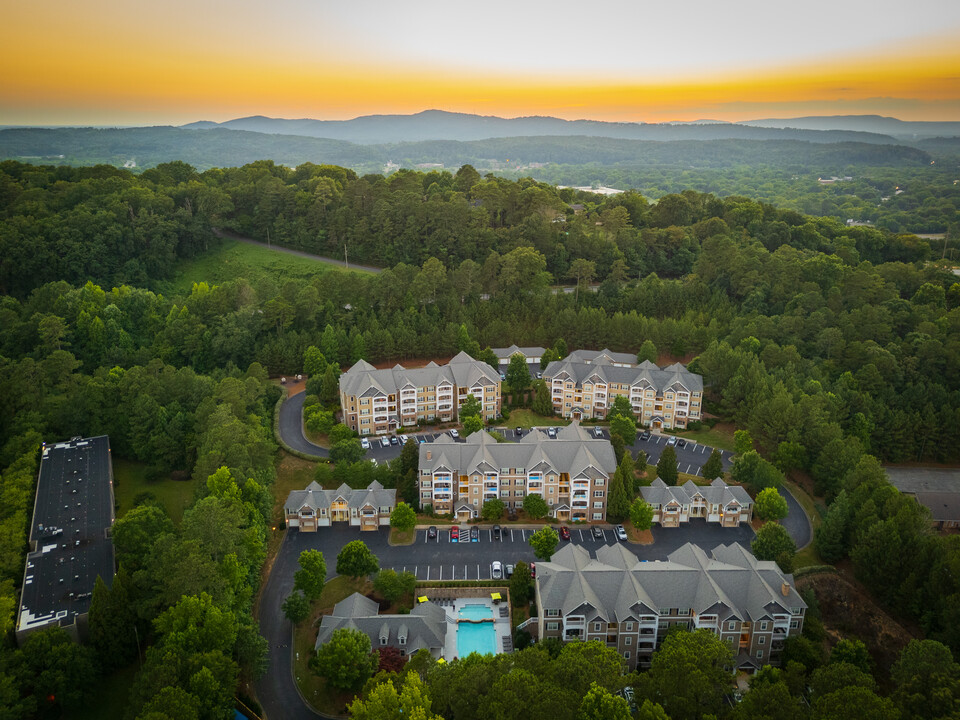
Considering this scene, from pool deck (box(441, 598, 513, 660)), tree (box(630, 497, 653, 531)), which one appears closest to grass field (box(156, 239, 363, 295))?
tree (box(630, 497, 653, 531))

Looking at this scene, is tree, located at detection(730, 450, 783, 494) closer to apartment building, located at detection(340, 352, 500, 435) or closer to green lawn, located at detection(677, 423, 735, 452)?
green lawn, located at detection(677, 423, 735, 452)

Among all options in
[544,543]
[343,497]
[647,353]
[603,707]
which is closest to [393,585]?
[544,543]

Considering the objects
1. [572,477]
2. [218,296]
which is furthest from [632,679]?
[218,296]

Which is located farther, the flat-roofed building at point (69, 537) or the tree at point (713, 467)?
the tree at point (713, 467)

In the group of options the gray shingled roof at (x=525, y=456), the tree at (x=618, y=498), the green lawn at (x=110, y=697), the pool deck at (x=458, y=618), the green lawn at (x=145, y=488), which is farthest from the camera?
the green lawn at (x=145, y=488)

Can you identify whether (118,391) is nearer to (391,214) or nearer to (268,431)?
(268,431)

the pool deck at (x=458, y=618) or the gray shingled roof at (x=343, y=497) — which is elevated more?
the gray shingled roof at (x=343, y=497)

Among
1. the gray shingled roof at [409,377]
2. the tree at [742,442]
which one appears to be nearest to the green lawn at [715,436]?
the tree at [742,442]

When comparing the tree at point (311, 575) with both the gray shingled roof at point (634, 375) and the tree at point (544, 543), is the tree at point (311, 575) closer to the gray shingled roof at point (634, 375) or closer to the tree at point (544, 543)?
the tree at point (544, 543)
